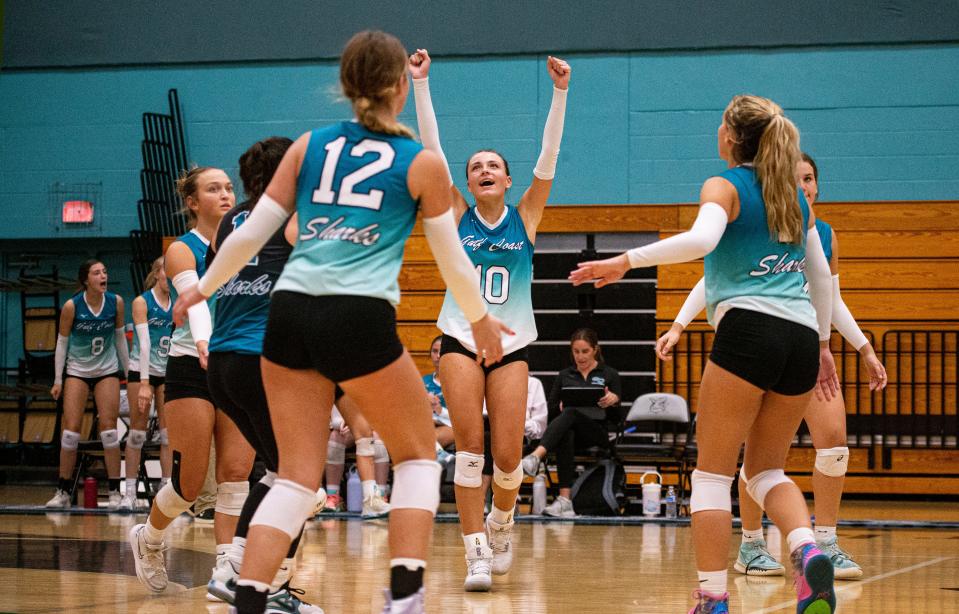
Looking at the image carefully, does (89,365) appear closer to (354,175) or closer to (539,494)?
(539,494)

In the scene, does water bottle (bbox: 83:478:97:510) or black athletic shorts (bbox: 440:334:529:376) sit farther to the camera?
water bottle (bbox: 83:478:97:510)

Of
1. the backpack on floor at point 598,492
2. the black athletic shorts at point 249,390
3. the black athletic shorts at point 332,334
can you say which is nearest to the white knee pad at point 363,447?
the backpack on floor at point 598,492

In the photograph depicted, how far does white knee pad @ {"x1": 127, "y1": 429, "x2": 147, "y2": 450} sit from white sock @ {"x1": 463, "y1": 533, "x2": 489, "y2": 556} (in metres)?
5.17

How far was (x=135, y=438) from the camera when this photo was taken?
926 centimetres

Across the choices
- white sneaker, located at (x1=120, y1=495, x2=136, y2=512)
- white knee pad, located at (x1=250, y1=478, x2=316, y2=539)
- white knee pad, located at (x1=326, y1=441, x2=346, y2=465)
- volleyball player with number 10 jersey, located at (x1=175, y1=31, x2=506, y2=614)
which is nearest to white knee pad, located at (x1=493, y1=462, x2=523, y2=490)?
volleyball player with number 10 jersey, located at (x1=175, y1=31, x2=506, y2=614)

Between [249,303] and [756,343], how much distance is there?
1655 millimetres

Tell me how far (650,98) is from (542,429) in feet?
14.0

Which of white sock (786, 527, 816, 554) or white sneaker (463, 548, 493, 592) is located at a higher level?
white sock (786, 527, 816, 554)

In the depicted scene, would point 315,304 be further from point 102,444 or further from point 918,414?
point 918,414

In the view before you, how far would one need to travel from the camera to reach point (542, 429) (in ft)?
29.7

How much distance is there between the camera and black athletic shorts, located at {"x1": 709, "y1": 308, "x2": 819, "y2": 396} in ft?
11.4

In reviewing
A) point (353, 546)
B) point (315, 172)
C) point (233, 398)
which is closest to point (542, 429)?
point (353, 546)

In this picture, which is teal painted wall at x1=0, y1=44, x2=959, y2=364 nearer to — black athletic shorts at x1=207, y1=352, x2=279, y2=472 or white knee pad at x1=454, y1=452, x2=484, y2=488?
white knee pad at x1=454, y1=452, x2=484, y2=488

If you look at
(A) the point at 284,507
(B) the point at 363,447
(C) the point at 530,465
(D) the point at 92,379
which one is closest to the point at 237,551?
(A) the point at 284,507
